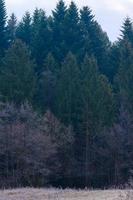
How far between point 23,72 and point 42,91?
13.6ft

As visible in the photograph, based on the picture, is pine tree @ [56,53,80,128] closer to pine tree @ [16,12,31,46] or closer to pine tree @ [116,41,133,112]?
pine tree @ [116,41,133,112]

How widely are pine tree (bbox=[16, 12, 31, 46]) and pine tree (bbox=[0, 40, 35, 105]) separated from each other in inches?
462

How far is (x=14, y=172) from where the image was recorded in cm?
4962

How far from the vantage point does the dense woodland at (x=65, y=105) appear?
4991 cm

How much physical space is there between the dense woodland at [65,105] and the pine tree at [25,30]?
0.15 meters

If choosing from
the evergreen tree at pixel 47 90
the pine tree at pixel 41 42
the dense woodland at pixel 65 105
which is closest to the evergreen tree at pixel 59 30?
the dense woodland at pixel 65 105

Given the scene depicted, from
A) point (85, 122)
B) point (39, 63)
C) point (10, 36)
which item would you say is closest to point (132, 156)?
point (85, 122)

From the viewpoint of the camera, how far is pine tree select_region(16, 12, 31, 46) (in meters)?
73.8

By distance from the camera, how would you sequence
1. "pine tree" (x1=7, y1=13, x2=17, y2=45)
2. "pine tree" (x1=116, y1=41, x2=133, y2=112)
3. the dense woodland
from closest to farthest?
the dense woodland, "pine tree" (x1=116, y1=41, x2=133, y2=112), "pine tree" (x1=7, y1=13, x2=17, y2=45)

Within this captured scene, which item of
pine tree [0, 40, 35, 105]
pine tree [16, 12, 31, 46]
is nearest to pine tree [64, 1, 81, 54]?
pine tree [16, 12, 31, 46]

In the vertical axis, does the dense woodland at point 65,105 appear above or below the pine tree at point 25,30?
below

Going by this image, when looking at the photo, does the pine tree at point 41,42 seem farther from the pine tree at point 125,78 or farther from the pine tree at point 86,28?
the pine tree at point 125,78

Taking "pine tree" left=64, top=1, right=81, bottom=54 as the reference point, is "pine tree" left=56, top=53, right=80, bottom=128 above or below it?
below

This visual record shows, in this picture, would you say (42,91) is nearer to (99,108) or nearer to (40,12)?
(99,108)
